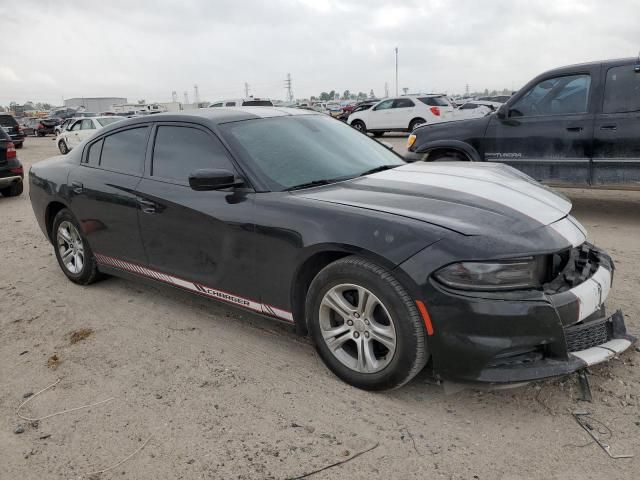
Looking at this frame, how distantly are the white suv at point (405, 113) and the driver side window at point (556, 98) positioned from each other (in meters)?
13.4

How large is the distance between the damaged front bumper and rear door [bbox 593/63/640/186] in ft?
14.1

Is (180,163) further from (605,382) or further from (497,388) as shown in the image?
(605,382)

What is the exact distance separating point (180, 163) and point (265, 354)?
147 centimetres

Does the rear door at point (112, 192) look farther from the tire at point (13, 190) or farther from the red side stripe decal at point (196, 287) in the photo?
the tire at point (13, 190)

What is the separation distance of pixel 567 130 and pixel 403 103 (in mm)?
15219

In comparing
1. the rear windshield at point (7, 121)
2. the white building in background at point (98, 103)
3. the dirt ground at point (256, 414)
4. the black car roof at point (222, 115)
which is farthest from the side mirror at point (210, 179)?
the white building in background at point (98, 103)

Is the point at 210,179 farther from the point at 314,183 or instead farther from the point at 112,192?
the point at 112,192

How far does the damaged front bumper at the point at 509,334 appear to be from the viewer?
2.42m

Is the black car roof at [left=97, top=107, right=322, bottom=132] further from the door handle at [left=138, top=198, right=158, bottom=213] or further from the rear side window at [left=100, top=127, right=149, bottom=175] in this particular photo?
the door handle at [left=138, top=198, right=158, bottom=213]

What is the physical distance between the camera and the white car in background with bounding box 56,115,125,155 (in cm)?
1989

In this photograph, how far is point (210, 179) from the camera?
3131mm

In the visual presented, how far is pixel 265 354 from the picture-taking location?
338 centimetres

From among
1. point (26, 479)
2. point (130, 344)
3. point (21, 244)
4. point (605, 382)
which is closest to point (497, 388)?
point (605, 382)

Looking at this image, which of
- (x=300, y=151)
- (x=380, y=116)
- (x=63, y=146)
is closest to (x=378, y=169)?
(x=300, y=151)
